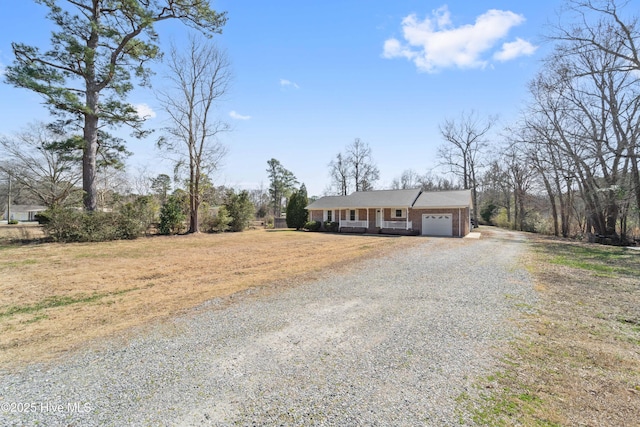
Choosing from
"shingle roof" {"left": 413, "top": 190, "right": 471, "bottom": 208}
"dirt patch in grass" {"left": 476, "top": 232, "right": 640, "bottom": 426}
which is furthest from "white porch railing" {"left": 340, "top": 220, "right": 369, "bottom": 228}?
"dirt patch in grass" {"left": 476, "top": 232, "right": 640, "bottom": 426}

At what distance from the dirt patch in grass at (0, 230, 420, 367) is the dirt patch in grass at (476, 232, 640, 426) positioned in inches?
195

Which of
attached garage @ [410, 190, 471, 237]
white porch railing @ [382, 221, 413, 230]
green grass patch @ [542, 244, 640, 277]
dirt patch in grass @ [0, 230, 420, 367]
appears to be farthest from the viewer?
white porch railing @ [382, 221, 413, 230]

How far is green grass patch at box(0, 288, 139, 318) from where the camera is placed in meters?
5.29

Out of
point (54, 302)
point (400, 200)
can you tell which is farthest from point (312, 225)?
point (54, 302)

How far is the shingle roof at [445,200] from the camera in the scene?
2161cm

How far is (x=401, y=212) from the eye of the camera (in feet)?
79.6

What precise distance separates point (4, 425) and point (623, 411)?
523cm

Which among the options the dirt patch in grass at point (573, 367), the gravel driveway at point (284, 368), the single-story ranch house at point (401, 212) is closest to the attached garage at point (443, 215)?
the single-story ranch house at point (401, 212)

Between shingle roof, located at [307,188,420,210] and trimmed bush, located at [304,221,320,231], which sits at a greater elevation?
shingle roof, located at [307,188,420,210]

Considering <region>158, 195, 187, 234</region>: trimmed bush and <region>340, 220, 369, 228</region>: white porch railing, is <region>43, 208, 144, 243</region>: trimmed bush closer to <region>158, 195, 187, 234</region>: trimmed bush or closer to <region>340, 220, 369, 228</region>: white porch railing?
<region>158, 195, 187, 234</region>: trimmed bush

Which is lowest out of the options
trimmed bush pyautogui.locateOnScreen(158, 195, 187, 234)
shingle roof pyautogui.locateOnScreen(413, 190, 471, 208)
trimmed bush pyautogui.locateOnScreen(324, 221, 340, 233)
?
trimmed bush pyautogui.locateOnScreen(324, 221, 340, 233)

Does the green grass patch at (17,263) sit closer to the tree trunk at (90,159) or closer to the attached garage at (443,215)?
the tree trunk at (90,159)

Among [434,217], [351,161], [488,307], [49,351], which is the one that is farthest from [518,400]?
[351,161]

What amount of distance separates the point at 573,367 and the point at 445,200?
824 inches
